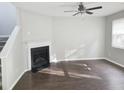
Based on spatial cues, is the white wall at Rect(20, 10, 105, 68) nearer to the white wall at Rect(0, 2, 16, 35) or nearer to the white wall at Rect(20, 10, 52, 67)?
the white wall at Rect(20, 10, 52, 67)

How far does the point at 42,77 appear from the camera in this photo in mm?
4500

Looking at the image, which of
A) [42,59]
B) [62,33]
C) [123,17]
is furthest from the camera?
[62,33]

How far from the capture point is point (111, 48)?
652 cm

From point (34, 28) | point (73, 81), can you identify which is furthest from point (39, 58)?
point (73, 81)

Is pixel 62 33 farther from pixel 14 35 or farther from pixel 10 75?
pixel 10 75

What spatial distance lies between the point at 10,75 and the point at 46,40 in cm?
295

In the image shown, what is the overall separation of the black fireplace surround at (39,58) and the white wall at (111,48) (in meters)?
3.22

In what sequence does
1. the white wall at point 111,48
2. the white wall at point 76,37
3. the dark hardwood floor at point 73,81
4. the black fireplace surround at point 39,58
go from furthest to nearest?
1. the white wall at point 76,37
2. the white wall at point 111,48
3. the black fireplace surround at point 39,58
4. the dark hardwood floor at point 73,81

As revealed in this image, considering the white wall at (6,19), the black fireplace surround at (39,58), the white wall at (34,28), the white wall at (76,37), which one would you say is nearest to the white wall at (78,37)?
the white wall at (76,37)

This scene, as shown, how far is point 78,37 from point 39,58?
102 inches

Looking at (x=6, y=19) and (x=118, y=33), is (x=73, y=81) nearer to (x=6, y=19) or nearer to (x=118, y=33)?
(x=118, y=33)

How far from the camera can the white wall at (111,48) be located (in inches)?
223

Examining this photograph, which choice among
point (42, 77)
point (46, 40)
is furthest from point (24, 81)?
point (46, 40)

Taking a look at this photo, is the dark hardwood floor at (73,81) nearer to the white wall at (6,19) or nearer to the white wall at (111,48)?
the white wall at (111,48)
